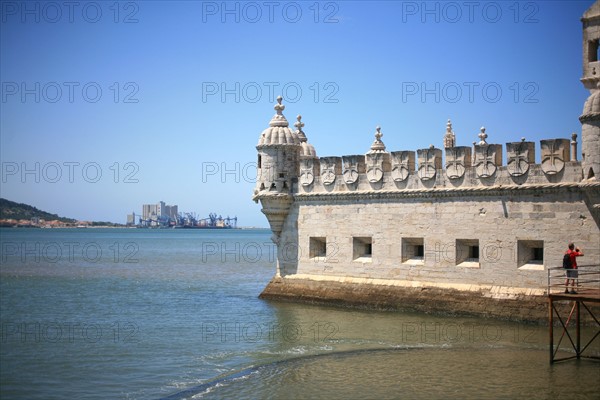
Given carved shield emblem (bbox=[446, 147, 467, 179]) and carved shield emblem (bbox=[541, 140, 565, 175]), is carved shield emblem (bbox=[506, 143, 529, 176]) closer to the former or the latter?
carved shield emblem (bbox=[541, 140, 565, 175])

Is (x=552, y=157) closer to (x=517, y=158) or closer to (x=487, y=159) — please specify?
(x=517, y=158)

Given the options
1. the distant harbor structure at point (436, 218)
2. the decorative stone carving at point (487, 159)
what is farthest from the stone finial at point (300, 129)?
the decorative stone carving at point (487, 159)

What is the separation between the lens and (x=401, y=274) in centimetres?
2308

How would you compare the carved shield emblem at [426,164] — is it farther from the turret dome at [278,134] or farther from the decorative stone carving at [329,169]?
the turret dome at [278,134]

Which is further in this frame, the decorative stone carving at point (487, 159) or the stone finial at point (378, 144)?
the stone finial at point (378, 144)

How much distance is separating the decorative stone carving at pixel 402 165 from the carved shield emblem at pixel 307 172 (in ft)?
11.4

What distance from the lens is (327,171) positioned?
2514cm

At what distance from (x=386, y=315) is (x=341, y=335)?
9.38 ft

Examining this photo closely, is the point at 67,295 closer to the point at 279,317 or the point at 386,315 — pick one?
the point at 279,317

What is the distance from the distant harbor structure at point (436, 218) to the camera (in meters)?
19.6

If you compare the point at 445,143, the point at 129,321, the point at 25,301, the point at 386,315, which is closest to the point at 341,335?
the point at 386,315

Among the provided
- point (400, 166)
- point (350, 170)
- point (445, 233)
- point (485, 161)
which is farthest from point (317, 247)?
point (485, 161)

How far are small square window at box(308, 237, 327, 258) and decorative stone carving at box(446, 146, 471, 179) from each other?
5.79m

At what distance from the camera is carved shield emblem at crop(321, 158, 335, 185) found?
82.0 feet
